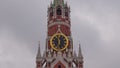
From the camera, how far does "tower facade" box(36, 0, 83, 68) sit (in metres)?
75.7

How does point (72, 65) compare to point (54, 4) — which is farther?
point (54, 4)

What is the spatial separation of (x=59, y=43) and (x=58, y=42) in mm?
215

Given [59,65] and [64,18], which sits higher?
[64,18]

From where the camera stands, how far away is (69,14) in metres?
80.8

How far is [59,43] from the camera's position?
77.2m

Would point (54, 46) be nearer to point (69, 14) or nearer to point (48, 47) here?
point (48, 47)

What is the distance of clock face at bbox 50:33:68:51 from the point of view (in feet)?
252

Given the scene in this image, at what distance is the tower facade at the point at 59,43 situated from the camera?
75.7 m

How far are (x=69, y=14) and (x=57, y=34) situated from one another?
15.6 ft

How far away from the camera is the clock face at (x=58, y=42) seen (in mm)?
76938

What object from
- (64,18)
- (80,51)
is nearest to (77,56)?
(80,51)

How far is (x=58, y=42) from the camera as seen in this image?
77.2 m

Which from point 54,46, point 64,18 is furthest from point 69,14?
point 54,46

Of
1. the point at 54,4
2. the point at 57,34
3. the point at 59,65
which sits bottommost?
the point at 59,65
